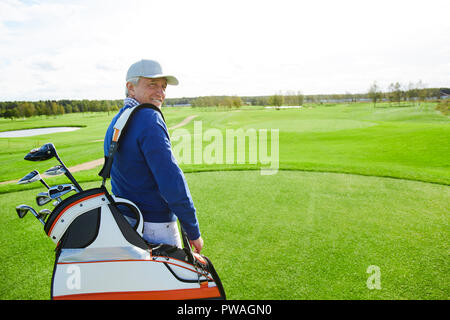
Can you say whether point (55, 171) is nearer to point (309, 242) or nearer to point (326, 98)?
point (309, 242)

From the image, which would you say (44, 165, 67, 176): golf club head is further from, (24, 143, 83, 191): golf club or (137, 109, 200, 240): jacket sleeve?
(137, 109, 200, 240): jacket sleeve

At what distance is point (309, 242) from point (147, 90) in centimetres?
259

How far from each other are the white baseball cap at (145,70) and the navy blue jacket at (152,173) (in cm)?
33

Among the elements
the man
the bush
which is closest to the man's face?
the man

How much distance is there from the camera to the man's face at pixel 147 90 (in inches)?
78.6

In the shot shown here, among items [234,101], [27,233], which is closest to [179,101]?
[234,101]

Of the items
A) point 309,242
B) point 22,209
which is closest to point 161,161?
point 22,209

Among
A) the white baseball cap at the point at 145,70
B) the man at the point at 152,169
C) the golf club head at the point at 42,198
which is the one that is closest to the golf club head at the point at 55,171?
the golf club head at the point at 42,198

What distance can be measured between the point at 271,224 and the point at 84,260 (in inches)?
106

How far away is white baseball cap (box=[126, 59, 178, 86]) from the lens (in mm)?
1913

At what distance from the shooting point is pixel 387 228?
3617mm

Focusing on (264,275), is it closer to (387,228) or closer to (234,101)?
(387,228)
